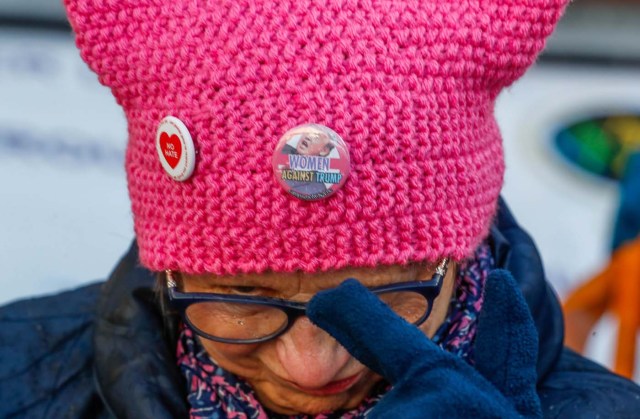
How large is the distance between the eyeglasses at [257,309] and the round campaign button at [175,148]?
19 centimetres

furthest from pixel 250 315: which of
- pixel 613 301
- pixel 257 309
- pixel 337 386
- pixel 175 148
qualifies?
pixel 613 301

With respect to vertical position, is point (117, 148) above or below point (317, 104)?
below

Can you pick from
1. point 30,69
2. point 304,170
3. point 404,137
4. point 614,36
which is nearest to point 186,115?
point 304,170

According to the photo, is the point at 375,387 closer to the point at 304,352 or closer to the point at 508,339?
the point at 304,352

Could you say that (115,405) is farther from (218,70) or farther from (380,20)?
(380,20)

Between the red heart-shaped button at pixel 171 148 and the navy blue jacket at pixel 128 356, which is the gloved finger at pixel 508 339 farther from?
the red heart-shaped button at pixel 171 148

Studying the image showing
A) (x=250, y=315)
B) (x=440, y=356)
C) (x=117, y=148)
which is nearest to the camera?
(x=440, y=356)

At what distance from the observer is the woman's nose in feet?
4.27

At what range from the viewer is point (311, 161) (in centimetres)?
118

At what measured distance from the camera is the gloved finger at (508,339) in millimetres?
1129

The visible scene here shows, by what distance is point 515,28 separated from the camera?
1.27 metres

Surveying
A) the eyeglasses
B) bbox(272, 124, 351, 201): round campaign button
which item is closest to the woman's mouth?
the eyeglasses

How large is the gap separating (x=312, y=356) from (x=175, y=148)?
338mm

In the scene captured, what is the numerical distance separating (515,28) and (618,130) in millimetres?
2362
